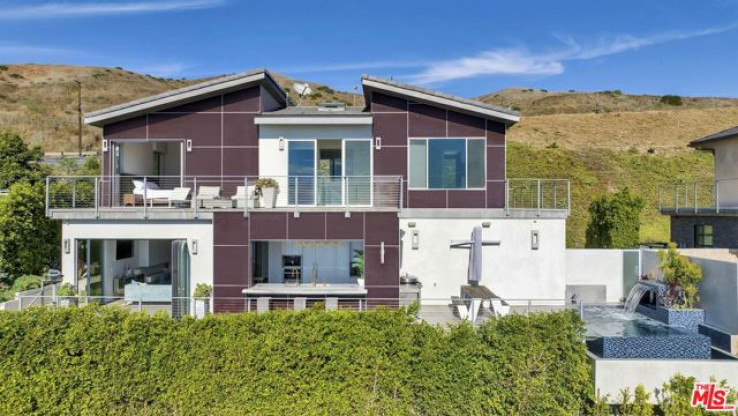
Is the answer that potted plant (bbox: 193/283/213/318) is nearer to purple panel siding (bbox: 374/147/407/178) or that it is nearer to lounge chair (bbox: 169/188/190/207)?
lounge chair (bbox: 169/188/190/207)

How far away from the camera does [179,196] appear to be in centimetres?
1368

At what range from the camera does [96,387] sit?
860 centimetres

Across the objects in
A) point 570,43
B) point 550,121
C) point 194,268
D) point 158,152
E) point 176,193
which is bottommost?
point 194,268

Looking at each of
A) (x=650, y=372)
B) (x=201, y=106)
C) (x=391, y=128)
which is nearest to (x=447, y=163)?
(x=391, y=128)

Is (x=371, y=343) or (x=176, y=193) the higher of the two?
(x=176, y=193)

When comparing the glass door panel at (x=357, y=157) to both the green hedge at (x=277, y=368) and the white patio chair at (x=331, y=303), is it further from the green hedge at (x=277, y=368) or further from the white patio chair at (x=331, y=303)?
the green hedge at (x=277, y=368)

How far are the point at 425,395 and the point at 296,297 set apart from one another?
16.4 ft

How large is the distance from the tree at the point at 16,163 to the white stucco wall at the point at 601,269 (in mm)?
29311

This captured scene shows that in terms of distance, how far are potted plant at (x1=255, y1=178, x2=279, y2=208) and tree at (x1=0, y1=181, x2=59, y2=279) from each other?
8.85 m

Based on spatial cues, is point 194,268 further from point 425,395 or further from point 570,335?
point 570,335

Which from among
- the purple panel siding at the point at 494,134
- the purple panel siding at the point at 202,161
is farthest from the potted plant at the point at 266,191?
the purple panel siding at the point at 494,134

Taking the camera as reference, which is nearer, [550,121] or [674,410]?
[674,410]

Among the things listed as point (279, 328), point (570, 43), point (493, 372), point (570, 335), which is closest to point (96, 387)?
point (279, 328)

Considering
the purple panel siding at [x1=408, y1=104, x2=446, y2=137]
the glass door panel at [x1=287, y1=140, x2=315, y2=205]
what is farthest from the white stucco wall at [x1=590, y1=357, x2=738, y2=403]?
the glass door panel at [x1=287, y1=140, x2=315, y2=205]
